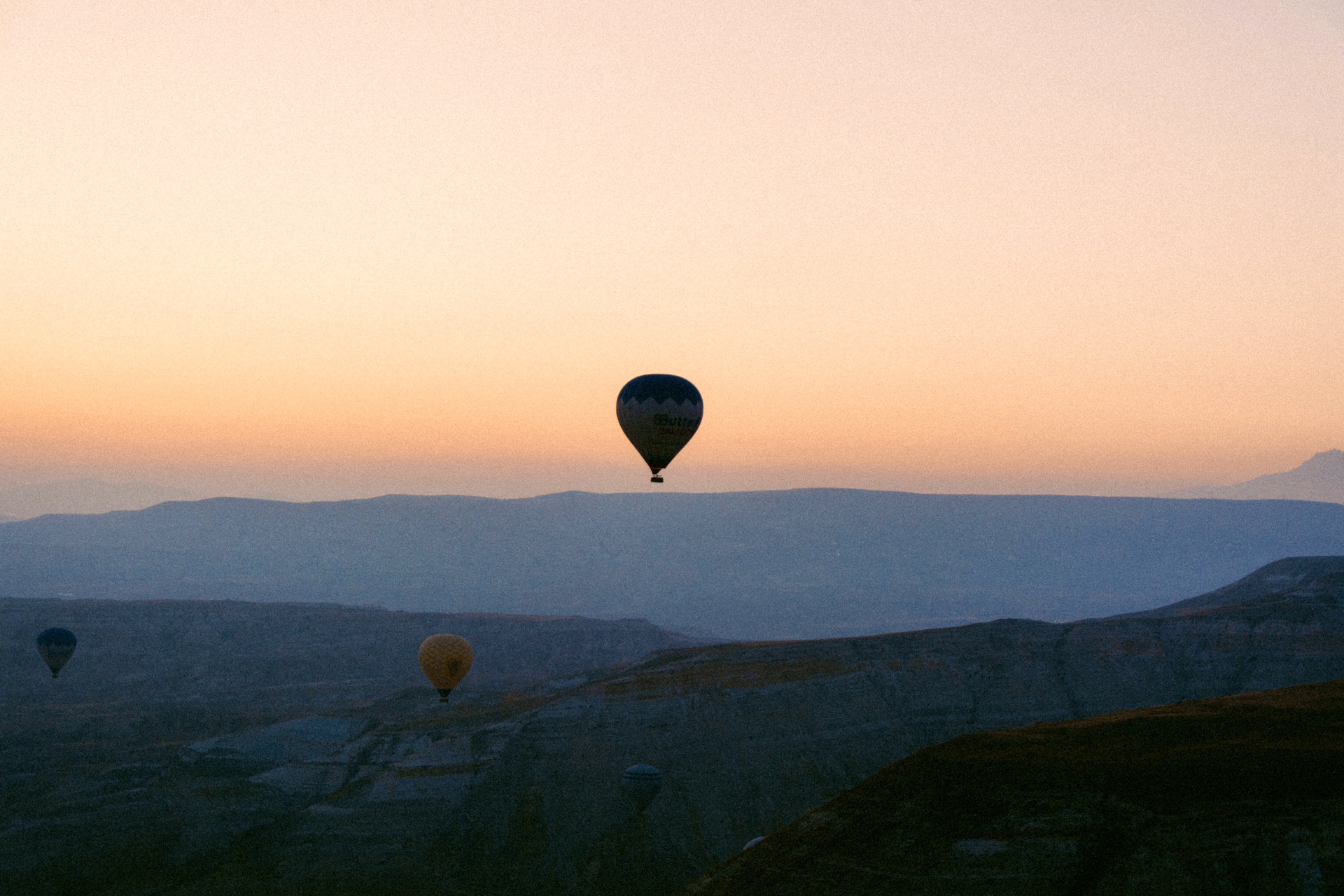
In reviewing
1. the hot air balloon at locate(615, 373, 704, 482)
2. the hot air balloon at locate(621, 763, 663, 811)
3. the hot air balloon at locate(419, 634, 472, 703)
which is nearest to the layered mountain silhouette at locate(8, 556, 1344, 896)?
the hot air balloon at locate(621, 763, 663, 811)

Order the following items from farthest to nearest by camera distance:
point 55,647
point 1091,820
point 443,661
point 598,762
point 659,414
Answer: point 55,647 → point 443,661 → point 598,762 → point 659,414 → point 1091,820

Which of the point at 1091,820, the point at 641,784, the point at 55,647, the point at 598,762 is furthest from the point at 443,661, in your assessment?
the point at 55,647

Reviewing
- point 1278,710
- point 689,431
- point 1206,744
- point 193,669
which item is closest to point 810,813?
point 1206,744

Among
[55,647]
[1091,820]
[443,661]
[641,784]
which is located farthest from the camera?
[55,647]

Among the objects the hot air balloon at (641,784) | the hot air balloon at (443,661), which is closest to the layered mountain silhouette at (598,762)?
the hot air balloon at (641,784)

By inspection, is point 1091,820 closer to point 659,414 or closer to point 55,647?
point 659,414

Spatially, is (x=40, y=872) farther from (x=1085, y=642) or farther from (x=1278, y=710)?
(x=1085, y=642)

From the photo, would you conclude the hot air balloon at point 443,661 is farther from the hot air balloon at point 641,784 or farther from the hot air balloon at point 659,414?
the hot air balloon at point 659,414

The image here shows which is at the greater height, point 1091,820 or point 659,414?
point 659,414
